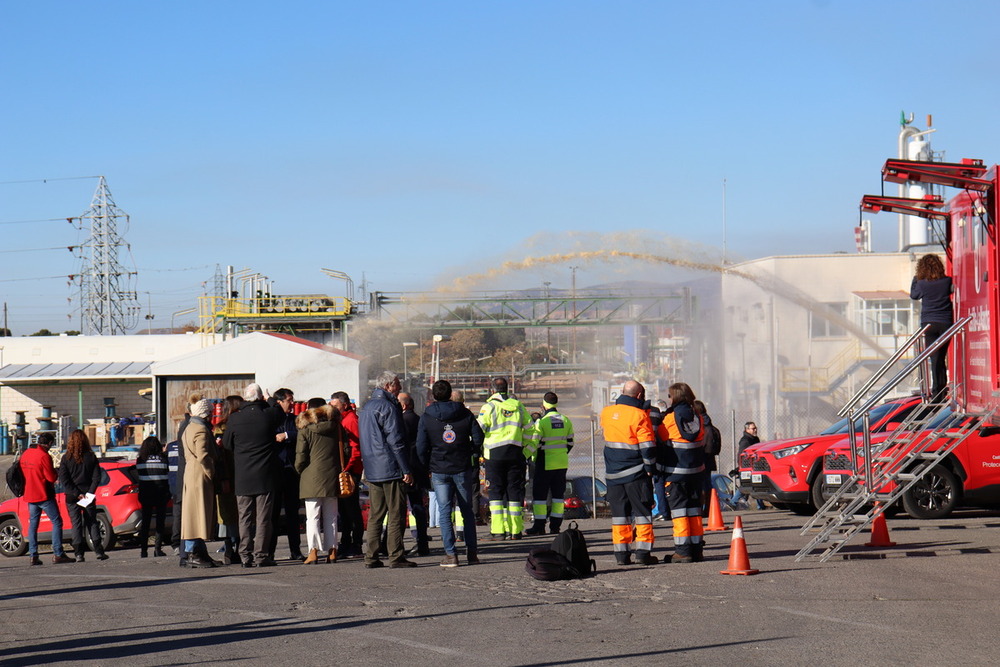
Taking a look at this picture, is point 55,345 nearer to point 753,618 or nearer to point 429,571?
point 429,571

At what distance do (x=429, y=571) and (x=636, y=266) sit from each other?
89.0ft

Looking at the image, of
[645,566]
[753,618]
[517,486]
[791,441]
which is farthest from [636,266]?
[753,618]

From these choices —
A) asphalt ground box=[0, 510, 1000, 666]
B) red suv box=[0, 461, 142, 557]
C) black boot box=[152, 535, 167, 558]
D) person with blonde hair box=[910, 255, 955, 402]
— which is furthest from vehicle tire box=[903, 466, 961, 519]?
red suv box=[0, 461, 142, 557]

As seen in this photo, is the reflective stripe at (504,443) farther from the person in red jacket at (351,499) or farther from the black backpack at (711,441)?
the black backpack at (711,441)

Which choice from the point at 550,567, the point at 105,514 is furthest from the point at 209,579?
the point at 105,514

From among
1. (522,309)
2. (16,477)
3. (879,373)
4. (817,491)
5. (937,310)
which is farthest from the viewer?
(522,309)

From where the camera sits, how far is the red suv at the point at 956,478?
1487 cm

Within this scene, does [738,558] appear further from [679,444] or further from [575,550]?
[575,550]

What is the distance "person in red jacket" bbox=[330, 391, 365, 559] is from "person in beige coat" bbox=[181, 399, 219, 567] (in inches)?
55.2

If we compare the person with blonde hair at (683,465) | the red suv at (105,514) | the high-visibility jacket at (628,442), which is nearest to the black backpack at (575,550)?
the high-visibility jacket at (628,442)

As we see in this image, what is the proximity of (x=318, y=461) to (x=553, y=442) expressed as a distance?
12.4ft

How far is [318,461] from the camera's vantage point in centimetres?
1147

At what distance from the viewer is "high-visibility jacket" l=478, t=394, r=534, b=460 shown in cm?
1327

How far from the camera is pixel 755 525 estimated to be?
15.3 metres
